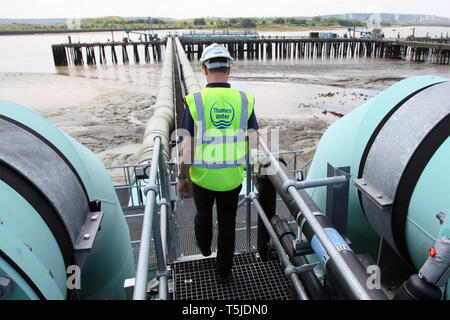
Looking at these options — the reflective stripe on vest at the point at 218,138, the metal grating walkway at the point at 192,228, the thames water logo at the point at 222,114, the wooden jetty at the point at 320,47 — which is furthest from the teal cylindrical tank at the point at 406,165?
the wooden jetty at the point at 320,47

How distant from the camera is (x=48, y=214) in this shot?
1847 mm

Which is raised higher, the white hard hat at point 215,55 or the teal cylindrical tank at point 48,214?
the white hard hat at point 215,55

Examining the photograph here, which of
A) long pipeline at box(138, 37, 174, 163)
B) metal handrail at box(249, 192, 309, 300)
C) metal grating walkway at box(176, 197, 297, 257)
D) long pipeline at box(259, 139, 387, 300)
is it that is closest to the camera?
long pipeline at box(259, 139, 387, 300)

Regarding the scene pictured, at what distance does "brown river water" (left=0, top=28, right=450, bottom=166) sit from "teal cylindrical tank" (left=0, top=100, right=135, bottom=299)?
11.7 metres

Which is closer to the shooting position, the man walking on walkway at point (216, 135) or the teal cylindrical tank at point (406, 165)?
the teal cylindrical tank at point (406, 165)

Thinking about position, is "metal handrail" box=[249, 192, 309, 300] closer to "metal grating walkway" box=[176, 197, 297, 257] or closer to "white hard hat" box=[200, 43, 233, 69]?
"white hard hat" box=[200, 43, 233, 69]

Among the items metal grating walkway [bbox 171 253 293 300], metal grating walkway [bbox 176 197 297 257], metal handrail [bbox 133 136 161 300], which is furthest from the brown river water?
metal handrail [bbox 133 136 161 300]

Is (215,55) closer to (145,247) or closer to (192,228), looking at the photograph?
(145,247)

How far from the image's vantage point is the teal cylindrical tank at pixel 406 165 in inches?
74.5

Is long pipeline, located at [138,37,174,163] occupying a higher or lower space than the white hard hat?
lower

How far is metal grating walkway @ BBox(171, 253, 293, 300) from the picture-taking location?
9.29ft

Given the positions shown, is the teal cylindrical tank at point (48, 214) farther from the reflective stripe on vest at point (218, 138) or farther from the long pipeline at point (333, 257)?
the long pipeline at point (333, 257)

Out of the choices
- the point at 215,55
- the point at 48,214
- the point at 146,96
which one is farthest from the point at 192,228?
the point at 146,96
